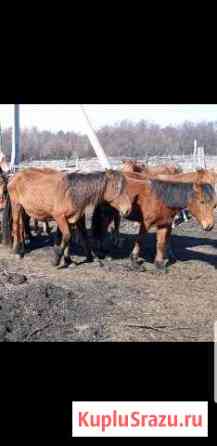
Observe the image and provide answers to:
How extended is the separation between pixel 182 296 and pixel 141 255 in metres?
2.29

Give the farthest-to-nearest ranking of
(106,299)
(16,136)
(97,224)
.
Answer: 1. (16,136)
2. (97,224)
3. (106,299)

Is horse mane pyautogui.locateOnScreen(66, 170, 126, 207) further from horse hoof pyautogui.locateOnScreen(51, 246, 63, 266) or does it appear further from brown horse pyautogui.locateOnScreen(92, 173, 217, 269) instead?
horse hoof pyautogui.locateOnScreen(51, 246, 63, 266)

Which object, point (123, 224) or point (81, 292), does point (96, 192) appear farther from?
point (123, 224)

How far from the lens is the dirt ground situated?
5137 mm

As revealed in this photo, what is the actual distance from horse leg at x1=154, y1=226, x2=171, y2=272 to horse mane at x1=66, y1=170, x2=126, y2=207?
99 cm

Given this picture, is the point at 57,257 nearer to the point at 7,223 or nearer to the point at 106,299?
the point at 7,223

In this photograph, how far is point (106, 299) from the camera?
6184 mm

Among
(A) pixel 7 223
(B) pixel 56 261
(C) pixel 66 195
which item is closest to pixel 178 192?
(C) pixel 66 195

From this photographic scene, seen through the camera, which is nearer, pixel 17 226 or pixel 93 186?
pixel 93 186

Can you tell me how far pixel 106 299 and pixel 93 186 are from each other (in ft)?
6.94

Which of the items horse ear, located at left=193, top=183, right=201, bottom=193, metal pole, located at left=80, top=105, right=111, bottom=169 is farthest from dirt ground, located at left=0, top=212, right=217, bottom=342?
metal pole, located at left=80, top=105, right=111, bottom=169

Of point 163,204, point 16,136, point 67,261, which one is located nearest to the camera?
point 163,204

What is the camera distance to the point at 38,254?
28.5ft

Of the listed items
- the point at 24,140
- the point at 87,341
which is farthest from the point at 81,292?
the point at 24,140
